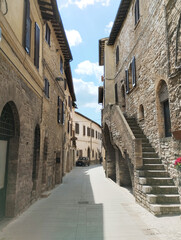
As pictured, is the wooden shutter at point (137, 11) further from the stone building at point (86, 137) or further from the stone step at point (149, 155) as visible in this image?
the stone building at point (86, 137)

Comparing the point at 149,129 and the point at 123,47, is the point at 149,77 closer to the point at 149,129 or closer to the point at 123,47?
the point at 149,129

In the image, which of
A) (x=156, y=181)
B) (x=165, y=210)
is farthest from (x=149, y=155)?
(x=165, y=210)

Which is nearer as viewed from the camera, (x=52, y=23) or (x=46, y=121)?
(x=46, y=121)

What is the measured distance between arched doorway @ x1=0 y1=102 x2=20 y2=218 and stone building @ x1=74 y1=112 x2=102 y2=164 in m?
21.5

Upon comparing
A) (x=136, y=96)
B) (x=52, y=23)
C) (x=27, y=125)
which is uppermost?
(x=52, y=23)

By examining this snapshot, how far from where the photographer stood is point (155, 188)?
559 centimetres

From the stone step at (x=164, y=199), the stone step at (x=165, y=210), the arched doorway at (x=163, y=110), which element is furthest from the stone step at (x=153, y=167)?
the stone step at (x=165, y=210)

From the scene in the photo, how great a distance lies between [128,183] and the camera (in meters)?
10.0

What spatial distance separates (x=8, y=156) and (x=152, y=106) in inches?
221

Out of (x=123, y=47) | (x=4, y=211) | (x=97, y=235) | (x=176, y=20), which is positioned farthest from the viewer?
(x=123, y=47)

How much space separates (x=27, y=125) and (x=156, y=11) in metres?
6.63

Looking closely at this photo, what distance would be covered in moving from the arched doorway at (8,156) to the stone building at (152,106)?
389 centimetres

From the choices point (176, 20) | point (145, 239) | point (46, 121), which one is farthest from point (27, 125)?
point (176, 20)

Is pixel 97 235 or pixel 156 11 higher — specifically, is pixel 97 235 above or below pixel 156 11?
below
